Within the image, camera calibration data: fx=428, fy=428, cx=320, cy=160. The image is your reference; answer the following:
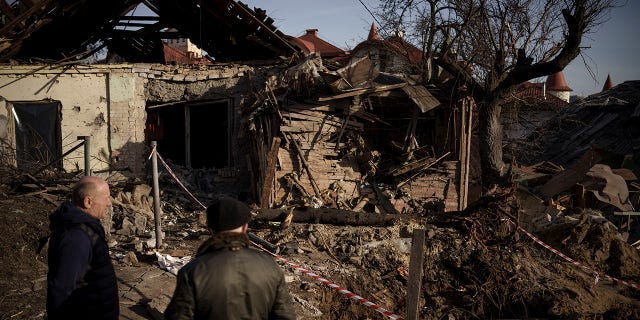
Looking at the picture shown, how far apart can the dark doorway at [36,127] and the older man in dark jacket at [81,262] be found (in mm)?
10624

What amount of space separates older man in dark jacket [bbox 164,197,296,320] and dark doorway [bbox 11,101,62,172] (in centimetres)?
1156

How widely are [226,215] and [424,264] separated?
5956mm

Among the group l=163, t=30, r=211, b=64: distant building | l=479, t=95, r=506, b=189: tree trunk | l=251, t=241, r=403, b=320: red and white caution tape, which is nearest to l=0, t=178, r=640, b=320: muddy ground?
l=251, t=241, r=403, b=320: red and white caution tape

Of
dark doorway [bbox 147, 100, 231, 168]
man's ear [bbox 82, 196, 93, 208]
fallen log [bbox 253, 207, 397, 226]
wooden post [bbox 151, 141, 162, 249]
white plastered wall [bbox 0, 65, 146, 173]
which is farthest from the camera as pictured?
dark doorway [bbox 147, 100, 231, 168]

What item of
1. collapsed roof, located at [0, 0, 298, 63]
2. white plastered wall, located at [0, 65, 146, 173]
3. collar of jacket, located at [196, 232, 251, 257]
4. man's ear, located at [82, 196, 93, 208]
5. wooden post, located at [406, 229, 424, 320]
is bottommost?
wooden post, located at [406, 229, 424, 320]

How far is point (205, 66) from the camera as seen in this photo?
40.8 feet

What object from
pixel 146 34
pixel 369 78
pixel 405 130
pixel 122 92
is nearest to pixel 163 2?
pixel 146 34

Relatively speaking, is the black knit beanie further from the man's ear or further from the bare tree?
the bare tree

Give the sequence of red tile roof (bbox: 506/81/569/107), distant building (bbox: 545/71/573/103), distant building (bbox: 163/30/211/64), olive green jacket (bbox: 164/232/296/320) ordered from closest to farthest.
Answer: olive green jacket (bbox: 164/232/296/320), red tile roof (bbox: 506/81/569/107), distant building (bbox: 163/30/211/64), distant building (bbox: 545/71/573/103)

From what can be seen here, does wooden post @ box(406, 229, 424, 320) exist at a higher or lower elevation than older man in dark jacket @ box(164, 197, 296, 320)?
lower

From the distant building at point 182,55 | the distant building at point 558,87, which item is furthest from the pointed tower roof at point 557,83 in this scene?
the distant building at point 182,55

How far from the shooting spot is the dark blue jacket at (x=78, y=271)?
2.61 metres

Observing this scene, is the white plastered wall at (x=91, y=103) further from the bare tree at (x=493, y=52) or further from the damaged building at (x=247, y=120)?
the bare tree at (x=493, y=52)

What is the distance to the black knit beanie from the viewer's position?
2398 millimetres
